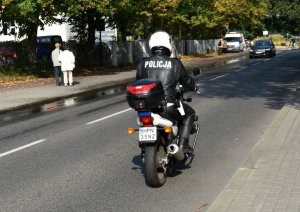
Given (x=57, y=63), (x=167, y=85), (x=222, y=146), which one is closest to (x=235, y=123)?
(x=222, y=146)

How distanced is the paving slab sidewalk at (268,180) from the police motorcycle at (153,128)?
34.4 inches

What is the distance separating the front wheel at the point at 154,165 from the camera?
604 cm

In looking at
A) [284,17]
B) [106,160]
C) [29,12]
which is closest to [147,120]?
[106,160]

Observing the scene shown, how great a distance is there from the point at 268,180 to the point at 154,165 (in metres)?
1.33

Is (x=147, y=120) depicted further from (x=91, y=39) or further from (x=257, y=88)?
(x=91, y=39)

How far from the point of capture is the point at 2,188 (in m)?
6.51

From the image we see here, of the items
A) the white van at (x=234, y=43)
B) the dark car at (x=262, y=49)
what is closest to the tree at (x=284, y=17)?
the white van at (x=234, y=43)

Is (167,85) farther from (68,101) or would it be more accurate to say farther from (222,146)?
(68,101)

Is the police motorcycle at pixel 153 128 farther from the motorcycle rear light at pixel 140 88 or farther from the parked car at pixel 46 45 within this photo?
the parked car at pixel 46 45

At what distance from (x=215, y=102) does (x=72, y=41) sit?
20.2 meters

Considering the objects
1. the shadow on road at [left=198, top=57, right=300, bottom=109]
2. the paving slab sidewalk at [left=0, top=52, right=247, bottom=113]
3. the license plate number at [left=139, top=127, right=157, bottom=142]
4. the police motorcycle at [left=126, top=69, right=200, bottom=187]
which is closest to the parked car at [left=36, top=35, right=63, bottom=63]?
the paving slab sidewalk at [left=0, top=52, right=247, bottom=113]

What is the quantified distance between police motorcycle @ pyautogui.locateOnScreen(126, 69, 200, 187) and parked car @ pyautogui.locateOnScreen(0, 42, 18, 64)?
22341 millimetres

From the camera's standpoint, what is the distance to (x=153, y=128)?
596 centimetres

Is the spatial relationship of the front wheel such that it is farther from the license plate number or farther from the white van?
the white van
